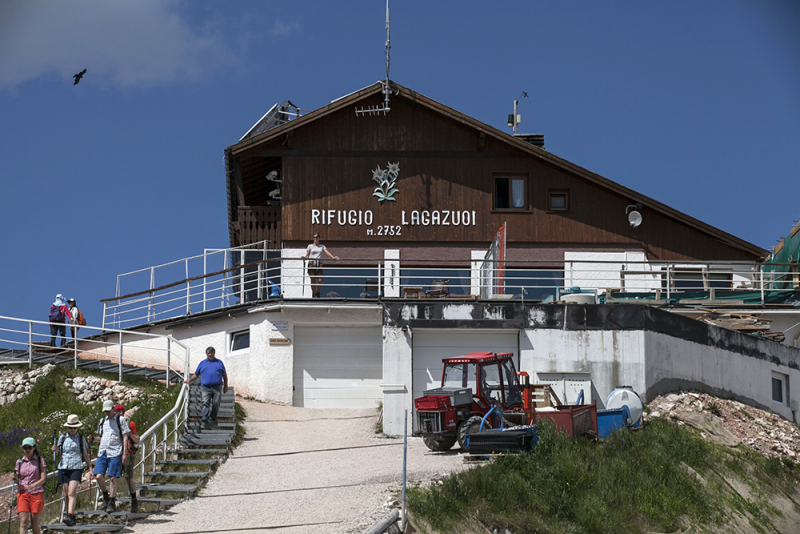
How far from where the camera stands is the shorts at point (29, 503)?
1270 centimetres

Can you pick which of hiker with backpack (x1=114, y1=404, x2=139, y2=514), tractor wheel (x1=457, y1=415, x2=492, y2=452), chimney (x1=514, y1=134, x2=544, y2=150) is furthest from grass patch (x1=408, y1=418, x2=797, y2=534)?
chimney (x1=514, y1=134, x2=544, y2=150)

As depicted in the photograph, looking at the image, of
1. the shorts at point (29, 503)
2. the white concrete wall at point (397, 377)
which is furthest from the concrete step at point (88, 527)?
the white concrete wall at point (397, 377)

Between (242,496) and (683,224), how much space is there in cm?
1876

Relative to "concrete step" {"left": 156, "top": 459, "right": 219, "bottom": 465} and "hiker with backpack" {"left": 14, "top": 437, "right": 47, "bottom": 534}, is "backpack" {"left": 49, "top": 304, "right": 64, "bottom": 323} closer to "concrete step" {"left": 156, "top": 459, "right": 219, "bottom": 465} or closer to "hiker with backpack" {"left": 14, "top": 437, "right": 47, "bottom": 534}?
"concrete step" {"left": 156, "top": 459, "right": 219, "bottom": 465}

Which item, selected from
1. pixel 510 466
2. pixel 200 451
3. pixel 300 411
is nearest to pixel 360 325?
pixel 300 411

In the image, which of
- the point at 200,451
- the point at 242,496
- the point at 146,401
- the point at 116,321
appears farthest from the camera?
the point at 116,321

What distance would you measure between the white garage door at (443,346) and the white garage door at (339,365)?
3.34 metres

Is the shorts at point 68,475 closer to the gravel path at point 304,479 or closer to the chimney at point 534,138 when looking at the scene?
the gravel path at point 304,479

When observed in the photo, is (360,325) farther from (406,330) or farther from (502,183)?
(502,183)

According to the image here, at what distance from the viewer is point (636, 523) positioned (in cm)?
1560

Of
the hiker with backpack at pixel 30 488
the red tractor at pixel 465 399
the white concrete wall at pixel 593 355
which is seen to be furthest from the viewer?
the white concrete wall at pixel 593 355

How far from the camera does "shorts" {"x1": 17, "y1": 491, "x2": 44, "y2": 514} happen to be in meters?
12.7

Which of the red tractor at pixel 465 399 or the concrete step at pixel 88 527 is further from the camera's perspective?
the red tractor at pixel 465 399

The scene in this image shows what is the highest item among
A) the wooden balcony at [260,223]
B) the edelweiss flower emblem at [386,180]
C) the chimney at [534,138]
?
the chimney at [534,138]
